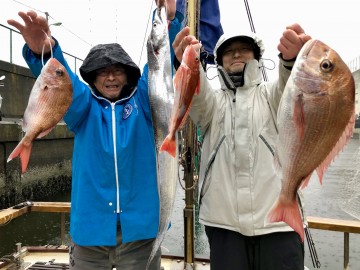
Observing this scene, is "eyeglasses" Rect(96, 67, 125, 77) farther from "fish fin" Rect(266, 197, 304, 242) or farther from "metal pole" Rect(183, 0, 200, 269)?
"fish fin" Rect(266, 197, 304, 242)

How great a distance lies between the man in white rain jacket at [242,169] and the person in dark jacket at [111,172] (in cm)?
46

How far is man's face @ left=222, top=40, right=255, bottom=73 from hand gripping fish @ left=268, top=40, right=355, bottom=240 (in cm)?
111

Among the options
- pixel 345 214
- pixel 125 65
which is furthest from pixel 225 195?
pixel 345 214

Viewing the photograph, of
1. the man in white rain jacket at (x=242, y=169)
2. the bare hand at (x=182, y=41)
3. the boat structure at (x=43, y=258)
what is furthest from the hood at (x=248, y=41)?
the boat structure at (x=43, y=258)

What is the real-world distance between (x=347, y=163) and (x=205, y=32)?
89.1 ft

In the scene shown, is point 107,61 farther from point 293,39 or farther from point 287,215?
point 287,215

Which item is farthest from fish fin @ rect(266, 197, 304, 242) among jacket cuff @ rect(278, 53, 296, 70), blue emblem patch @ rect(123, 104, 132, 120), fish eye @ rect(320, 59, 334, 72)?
blue emblem patch @ rect(123, 104, 132, 120)

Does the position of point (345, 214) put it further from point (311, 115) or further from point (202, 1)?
point (311, 115)

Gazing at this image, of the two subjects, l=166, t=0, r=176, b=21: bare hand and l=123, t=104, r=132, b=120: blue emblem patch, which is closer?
l=166, t=0, r=176, b=21: bare hand

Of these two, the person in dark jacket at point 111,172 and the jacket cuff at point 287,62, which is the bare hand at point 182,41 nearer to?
the person in dark jacket at point 111,172

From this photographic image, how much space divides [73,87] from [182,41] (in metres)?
0.95

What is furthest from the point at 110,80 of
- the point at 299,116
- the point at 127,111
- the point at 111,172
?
the point at 299,116

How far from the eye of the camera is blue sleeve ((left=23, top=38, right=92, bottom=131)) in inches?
99.3

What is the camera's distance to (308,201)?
15992 mm
